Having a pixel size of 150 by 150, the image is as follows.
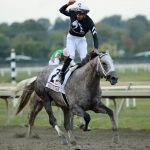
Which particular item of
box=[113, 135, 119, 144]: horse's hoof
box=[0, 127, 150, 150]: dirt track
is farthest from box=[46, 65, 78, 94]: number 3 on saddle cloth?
box=[113, 135, 119, 144]: horse's hoof

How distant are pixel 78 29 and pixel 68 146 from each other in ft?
6.54

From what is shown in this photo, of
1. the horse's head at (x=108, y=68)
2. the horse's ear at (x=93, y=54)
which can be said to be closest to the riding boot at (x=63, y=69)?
the horse's ear at (x=93, y=54)

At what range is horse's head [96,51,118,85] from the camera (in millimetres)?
10117

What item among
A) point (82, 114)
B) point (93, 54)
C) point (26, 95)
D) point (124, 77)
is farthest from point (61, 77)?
point (124, 77)

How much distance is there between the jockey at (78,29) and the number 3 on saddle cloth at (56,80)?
98 mm

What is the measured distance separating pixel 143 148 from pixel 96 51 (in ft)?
5.51

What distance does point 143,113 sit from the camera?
1611cm

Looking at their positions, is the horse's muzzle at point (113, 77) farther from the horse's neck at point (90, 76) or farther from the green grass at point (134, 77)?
the green grass at point (134, 77)

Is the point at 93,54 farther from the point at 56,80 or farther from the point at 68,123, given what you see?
the point at 68,123

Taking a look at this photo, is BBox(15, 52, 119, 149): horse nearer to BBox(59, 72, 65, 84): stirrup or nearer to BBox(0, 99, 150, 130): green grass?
BBox(59, 72, 65, 84): stirrup

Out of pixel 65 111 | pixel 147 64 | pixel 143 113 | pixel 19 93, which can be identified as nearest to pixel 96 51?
pixel 65 111

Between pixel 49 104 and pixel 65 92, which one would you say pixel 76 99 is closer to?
pixel 65 92

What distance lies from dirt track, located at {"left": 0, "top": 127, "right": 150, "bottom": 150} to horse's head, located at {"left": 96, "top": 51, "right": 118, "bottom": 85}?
40.7 inches

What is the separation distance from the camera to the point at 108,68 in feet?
33.7
